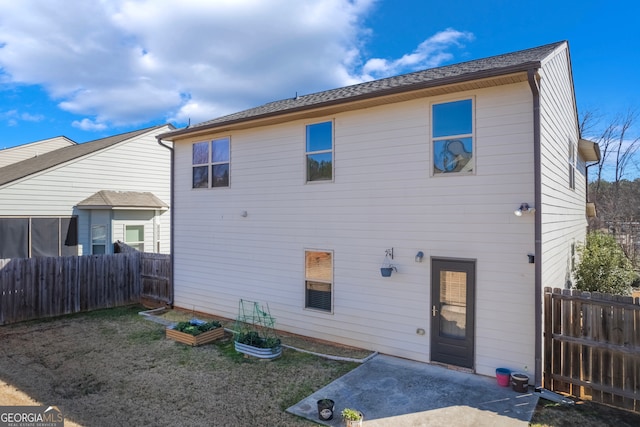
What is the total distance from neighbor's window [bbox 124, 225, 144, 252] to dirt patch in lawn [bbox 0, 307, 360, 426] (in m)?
5.89

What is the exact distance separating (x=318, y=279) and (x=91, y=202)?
33.8 ft

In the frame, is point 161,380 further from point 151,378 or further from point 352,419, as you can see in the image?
point 352,419

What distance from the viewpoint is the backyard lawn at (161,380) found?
4.64 meters

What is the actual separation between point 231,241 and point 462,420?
6.64 metres

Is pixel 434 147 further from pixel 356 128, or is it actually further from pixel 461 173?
pixel 356 128

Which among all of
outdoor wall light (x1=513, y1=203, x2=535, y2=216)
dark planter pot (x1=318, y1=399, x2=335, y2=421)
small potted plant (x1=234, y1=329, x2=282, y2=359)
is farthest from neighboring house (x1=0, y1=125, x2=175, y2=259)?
outdoor wall light (x1=513, y1=203, x2=535, y2=216)

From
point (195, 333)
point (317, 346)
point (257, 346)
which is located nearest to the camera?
point (257, 346)

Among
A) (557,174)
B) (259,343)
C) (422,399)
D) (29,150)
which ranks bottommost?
(422,399)

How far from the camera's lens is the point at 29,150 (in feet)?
69.5

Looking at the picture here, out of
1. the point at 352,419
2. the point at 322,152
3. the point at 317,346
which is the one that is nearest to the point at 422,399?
the point at 352,419

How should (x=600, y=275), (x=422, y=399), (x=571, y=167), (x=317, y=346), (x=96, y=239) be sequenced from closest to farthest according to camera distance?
(x=422, y=399) → (x=317, y=346) → (x=600, y=275) → (x=571, y=167) → (x=96, y=239)

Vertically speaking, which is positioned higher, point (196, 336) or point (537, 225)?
point (537, 225)

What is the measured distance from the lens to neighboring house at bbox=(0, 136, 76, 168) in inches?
796

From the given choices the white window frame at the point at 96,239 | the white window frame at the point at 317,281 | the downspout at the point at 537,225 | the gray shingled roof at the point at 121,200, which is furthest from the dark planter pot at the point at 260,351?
the white window frame at the point at 96,239
